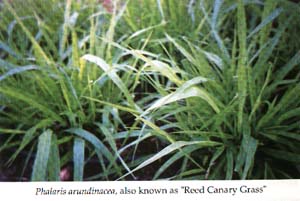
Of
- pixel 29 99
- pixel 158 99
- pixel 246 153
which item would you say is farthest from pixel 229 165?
pixel 29 99

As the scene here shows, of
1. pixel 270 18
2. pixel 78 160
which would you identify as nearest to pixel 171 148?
pixel 78 160

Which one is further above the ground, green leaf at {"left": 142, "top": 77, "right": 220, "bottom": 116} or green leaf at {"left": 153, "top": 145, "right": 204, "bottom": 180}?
green leaf at {"left": 142, "top": 77, "right": 220, "bottom": 116}

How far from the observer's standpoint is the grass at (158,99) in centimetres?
67

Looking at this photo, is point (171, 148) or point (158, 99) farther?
point (158, 99)

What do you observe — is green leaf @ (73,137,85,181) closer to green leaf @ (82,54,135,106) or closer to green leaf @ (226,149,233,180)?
green leaf @ (82,54,135,106)

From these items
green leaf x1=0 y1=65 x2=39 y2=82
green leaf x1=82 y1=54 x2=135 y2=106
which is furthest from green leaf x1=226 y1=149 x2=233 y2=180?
green leaf x1=0 y1=65 x2=39 y2=82

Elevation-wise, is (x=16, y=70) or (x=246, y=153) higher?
(x=16, y=70)

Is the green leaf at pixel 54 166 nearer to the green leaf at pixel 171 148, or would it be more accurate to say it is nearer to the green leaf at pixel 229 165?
the green leaf at pixel 171 148

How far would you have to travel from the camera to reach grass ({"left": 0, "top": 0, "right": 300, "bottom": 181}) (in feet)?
2.18

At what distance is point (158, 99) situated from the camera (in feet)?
2.42

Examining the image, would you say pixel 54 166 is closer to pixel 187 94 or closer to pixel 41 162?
pixel 41 162

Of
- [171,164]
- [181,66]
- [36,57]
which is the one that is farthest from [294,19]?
[36,57]

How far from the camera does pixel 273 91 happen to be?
2.34 ft

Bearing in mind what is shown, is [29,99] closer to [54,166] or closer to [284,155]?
[54,166]
